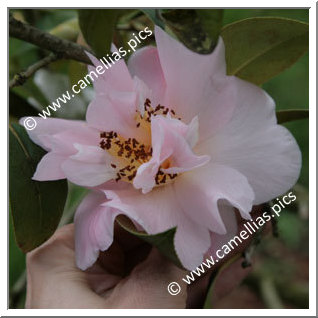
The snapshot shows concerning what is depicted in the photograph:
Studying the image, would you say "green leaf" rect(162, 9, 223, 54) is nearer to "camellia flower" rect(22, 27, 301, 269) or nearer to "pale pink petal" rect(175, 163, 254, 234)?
"camellia flower" rect(22, 27, 301, 269)

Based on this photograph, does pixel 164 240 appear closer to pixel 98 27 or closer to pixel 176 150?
pixel 176 150

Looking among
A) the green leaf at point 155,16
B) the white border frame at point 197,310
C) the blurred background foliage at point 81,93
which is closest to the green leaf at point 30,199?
the white border frame at point 197,310

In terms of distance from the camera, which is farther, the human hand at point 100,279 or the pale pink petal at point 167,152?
the human hand at point 100,279

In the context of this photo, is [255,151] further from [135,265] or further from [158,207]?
[135,265]

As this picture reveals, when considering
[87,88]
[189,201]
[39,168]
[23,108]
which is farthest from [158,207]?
[23,108]

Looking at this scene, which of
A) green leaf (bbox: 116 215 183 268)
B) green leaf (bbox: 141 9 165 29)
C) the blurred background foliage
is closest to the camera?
green leaf (bbox: 116 215 183 268)

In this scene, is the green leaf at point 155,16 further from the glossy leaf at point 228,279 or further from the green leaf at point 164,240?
the glossy leaf at point 228,279

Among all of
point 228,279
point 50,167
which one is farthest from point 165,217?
point 228,279

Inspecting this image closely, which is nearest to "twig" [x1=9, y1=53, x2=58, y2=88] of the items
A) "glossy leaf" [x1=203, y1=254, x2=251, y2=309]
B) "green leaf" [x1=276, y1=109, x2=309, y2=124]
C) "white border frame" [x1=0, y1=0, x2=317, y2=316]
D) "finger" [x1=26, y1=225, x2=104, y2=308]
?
"white border frame" [x1=0, y1=0, x2=317, y2=316]
